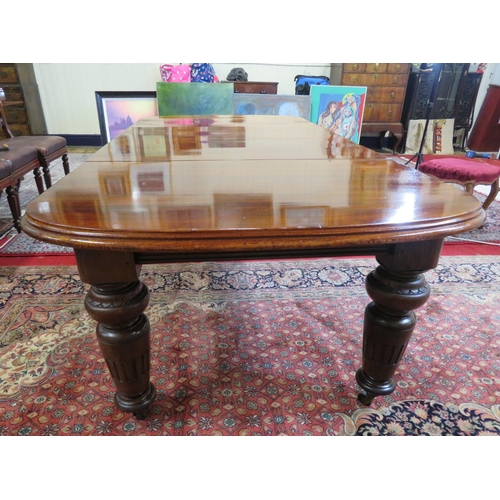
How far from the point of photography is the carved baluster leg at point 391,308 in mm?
810

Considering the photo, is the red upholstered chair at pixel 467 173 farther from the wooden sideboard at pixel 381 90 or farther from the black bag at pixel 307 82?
the black bag at pixel 307 82

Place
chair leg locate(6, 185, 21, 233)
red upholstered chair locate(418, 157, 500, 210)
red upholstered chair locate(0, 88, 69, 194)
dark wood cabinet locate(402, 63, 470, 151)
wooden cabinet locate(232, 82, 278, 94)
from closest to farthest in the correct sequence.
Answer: chair leg locate(6, 185, 21, 233)
red upholstered chair locate(418, 157, 500, 210)
red upholstered chair locate(0, 88, 69, 194)
wooden cabinet locate(232, 82, 278, 94)
dark wood cabinet locate(402, 63, 470, 151)

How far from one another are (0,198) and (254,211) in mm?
2962

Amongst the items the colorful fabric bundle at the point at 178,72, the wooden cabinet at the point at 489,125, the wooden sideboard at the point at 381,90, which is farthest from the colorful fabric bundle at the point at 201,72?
the wooden cabinet at the point at 489,125

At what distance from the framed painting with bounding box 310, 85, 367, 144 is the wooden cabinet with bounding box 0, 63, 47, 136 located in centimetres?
331

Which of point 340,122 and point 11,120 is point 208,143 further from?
point 11,120

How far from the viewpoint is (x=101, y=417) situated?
108 centimetres

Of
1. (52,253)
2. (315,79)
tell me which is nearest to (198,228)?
(52,253)

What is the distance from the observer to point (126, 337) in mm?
879

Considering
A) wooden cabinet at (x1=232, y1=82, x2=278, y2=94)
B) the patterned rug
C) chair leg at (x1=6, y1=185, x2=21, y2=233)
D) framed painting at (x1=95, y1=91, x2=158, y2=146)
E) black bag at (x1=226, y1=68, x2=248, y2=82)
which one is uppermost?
black bag at (x1=226, y1=68, x2=248, y2=82)

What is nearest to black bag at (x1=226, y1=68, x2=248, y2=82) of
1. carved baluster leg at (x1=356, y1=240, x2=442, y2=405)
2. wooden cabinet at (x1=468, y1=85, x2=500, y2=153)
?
wooden cabinet at (x1=468, y1=85, x2=500, y2=153)

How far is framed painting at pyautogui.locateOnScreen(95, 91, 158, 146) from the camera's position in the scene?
3771 mm

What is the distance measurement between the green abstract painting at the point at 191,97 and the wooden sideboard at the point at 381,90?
157 cm

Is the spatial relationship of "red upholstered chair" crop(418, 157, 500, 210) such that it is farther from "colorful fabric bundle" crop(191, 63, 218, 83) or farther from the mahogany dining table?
"colorful fabric bundle" crop(191, 63, 218, 83)
